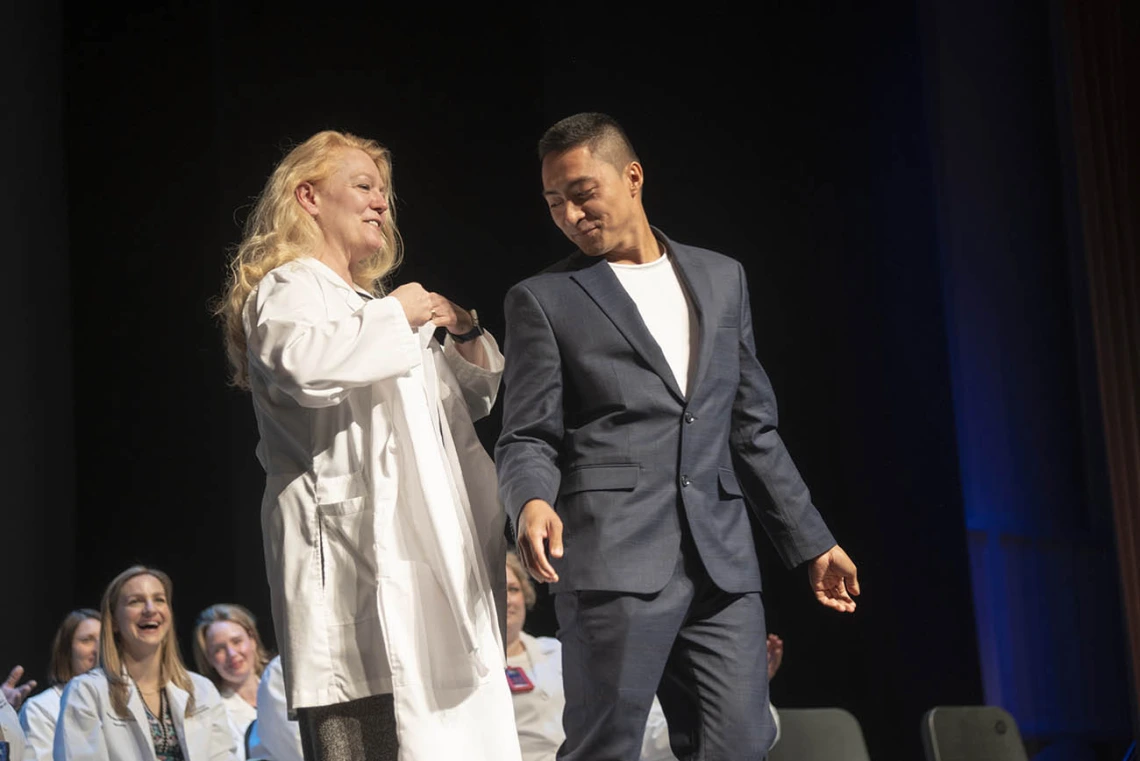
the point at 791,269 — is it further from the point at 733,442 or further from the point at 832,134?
the point at 733,442

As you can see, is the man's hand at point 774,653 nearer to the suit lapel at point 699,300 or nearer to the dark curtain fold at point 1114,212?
the dark curtain fold at point 1114,212

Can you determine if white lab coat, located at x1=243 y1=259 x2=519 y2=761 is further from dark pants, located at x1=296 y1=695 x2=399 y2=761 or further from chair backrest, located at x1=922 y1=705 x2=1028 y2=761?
chair backrest, located at x1=922 y1=705 x2=1028 y2=761

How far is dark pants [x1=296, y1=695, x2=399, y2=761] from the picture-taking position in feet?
6.32

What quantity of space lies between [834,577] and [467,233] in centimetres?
312

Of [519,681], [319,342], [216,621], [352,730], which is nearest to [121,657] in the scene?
[216,621]

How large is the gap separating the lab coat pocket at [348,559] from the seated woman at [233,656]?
131 inches

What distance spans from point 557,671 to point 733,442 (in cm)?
235

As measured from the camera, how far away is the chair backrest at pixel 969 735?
3.58m

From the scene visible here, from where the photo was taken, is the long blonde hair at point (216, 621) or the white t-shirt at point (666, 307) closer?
the white t-shirt at point (666, 307)

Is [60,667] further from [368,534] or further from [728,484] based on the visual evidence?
[728,484]

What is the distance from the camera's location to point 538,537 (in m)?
1.84

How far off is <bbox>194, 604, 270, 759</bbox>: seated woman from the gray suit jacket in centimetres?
344

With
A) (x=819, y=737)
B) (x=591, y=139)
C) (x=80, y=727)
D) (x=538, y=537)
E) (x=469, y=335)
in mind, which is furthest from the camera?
(x=80, y=727)

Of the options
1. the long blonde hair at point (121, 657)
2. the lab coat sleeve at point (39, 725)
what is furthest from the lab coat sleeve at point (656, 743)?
the lab coat sleeve at point (39, 725)
